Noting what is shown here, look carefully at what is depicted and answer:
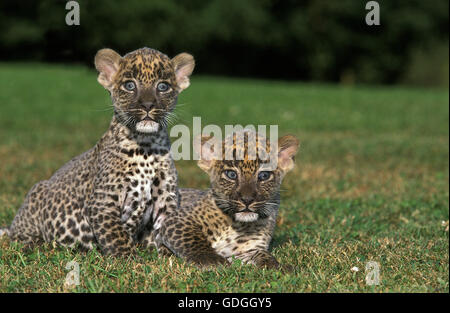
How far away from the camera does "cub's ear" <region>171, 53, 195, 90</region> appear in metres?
6.06

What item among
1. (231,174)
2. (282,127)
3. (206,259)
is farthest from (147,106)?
(282,127)

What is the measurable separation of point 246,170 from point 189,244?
32.5 inches

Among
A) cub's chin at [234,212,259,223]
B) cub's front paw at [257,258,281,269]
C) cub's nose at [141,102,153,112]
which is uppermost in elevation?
cub's nose at [141,102,153,112]

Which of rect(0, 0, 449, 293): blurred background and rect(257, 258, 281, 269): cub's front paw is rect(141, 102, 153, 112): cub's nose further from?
rect(257, 258, 281, 269): cub's front paw

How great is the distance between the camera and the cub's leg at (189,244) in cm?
561

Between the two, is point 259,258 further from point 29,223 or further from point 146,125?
point 29,223

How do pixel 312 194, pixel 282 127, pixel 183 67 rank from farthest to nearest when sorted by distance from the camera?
pixel 282 127 < pixel 312 194 < pixel 183 67

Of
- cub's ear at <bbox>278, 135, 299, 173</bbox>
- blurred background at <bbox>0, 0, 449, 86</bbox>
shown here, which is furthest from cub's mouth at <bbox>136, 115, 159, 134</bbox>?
blurred background at <bbox>0, 0, 449, 86</bbox>

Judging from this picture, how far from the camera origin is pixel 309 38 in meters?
56.7

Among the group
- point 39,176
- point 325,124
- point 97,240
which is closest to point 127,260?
point 97,240

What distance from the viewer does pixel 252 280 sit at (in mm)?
5211

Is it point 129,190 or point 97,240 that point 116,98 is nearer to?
point 129,190

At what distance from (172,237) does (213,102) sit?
19.6m

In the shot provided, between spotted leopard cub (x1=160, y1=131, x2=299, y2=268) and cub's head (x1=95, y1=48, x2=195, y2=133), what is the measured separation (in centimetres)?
55
